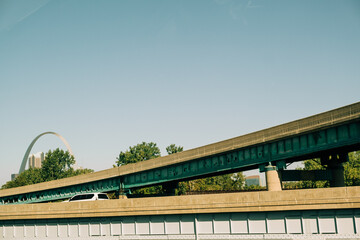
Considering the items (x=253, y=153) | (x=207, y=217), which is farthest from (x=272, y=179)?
(x=207, y=217)

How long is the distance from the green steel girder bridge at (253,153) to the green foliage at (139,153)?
58059 mm

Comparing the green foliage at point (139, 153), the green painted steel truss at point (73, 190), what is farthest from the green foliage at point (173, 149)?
the green painted steel truss at point (73, 190)

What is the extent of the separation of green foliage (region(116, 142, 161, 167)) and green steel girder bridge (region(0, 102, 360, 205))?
58.1m

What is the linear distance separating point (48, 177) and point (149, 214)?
112 meters

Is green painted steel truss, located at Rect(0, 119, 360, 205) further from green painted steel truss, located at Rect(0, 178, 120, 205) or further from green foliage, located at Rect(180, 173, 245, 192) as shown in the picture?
green foliage, located at Rect(180, 173, 245, 192)

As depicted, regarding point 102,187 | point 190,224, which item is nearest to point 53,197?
point 102,187

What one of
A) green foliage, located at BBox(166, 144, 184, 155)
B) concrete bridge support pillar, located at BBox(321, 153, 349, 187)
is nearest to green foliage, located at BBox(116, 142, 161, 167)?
green foliage, located at BBox(166, 144, 184, 155)

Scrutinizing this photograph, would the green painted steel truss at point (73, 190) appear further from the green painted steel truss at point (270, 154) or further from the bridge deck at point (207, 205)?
the bridge deck at point (207, 205)

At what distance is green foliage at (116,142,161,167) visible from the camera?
115 m

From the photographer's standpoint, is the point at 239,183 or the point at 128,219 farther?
the point at 239,183

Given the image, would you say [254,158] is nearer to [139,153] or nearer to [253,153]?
[253,153]

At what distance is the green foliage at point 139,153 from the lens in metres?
115

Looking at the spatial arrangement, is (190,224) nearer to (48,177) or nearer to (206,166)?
(206,166)

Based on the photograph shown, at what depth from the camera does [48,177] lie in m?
122
